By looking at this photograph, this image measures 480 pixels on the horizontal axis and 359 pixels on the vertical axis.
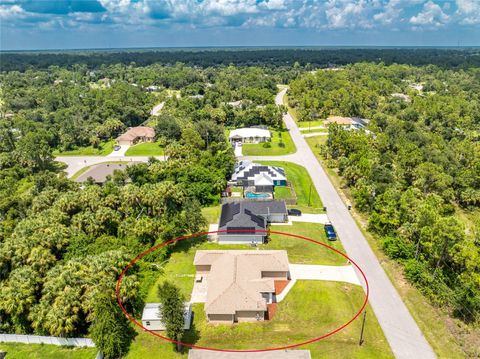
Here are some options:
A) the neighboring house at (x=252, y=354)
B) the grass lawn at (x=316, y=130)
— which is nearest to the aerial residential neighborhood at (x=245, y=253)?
the neighboring house at (x=252, y=354)

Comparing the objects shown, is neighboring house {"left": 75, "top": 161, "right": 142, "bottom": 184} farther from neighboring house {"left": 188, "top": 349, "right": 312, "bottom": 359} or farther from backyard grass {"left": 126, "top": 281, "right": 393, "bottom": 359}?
neighboring house {"left": 188, "top": 349, "right": 312, "bottom": 359}

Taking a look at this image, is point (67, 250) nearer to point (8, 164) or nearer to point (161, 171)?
point (161, 171)

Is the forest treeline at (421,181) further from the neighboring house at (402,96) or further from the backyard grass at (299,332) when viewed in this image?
the backyard grass at (299,332)

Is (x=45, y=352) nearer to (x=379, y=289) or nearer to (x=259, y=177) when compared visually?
(x=379, y=289)

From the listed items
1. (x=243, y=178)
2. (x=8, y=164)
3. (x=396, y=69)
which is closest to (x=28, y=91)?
(x=8, y=164)

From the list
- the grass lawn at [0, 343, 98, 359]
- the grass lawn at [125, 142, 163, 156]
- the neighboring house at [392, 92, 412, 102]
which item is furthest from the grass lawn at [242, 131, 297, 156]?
the neighboring house at [392, 92, 412, 102]

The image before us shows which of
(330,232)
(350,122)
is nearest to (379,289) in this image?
(330,232)
